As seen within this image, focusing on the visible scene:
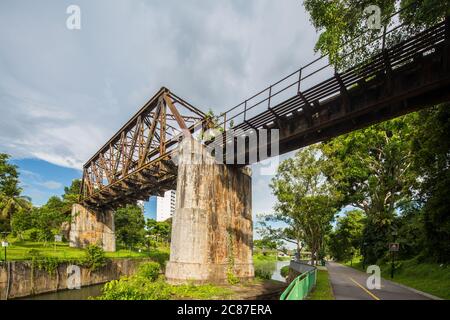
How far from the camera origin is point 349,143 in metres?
37.2

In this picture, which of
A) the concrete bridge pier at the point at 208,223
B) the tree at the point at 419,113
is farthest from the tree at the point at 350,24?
the concrete bridge pier at the point at 208,223

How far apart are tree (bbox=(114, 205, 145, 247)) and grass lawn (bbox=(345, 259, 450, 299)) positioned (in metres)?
44.7

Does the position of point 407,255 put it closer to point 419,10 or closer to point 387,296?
point 387,296

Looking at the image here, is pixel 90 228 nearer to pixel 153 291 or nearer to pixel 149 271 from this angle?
pixel 149 271

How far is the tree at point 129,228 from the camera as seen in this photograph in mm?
58938

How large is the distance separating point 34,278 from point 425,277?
105 ft

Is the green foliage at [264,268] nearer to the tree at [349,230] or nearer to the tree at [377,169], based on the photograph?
the tree at [377,169]

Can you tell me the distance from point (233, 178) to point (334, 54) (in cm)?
1258

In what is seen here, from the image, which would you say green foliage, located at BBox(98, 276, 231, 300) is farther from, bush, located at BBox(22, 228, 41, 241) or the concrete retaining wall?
bush, located at BBox(22, 228, 41, 241)

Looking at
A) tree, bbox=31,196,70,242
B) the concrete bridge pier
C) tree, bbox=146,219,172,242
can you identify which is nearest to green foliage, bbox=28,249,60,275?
tree, bbox=31,196,70,242

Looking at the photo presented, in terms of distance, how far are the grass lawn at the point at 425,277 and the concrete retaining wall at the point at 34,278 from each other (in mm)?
29646

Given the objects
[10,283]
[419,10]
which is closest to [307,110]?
[419,10]

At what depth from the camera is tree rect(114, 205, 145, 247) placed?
58938 millimetres

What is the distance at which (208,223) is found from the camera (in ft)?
63.5
